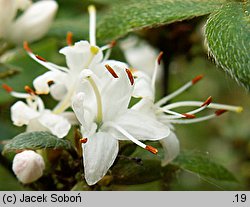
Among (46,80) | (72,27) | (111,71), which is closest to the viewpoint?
(111,71)

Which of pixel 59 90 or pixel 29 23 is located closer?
pixel 59 90

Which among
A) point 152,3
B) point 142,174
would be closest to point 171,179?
point 142,174

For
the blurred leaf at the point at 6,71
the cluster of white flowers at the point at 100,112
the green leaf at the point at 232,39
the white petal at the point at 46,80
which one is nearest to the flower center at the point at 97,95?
the cluster of white flowers at the point at 100,112

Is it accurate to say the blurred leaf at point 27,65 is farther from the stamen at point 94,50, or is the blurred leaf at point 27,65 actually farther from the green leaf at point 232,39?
the green leaf at point 232,39

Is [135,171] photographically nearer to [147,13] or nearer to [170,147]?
[170,147]

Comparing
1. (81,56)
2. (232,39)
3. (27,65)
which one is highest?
(232,39)

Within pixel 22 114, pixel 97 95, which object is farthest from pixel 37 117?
pixel 97 95

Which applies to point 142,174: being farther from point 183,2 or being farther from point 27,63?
point 27,63
